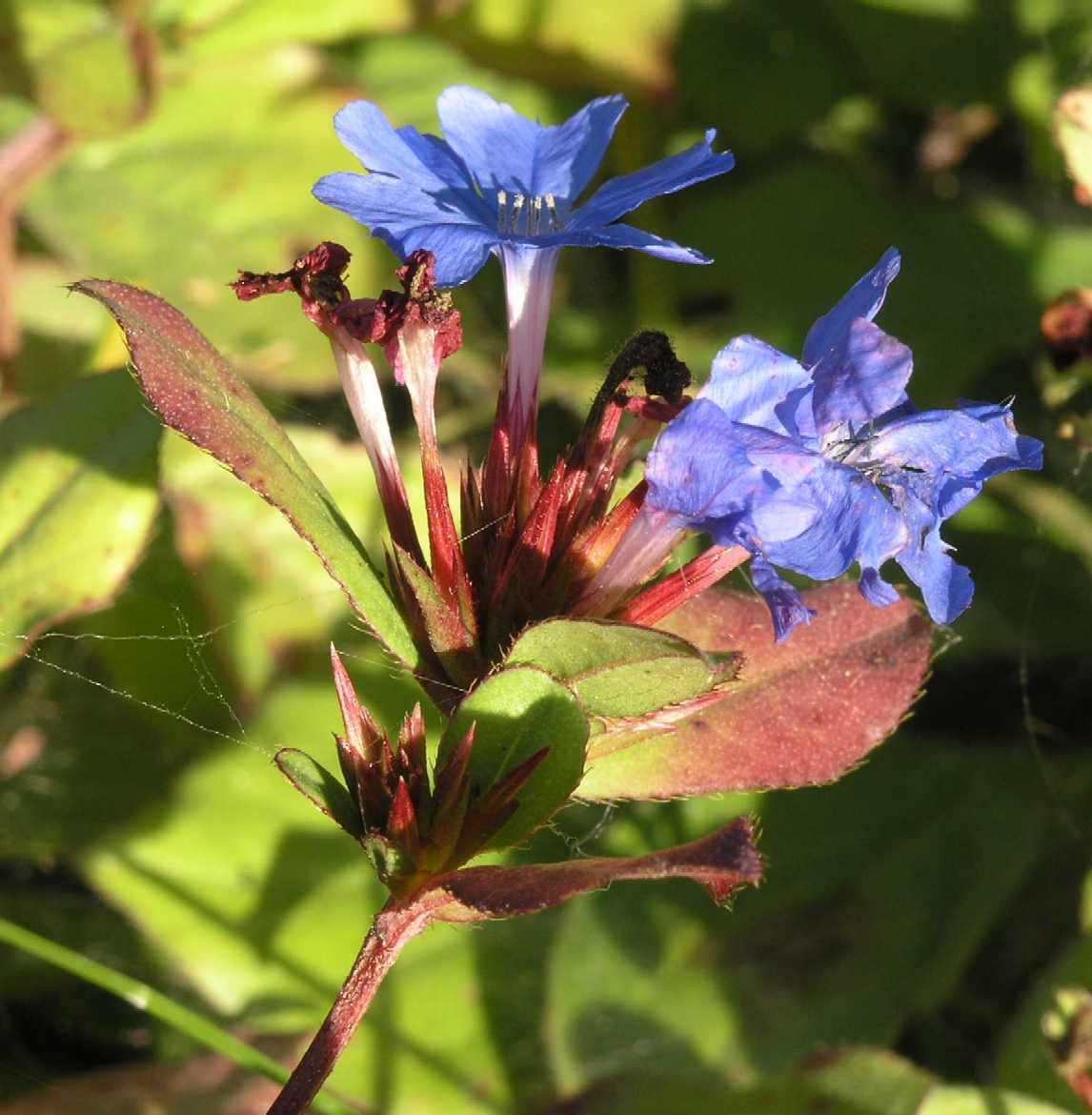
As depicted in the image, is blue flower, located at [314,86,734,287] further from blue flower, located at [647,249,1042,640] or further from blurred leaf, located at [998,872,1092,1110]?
blurred leaf, located at [998,872,1092,1110]

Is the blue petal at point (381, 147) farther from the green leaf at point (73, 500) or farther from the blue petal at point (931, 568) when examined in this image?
the green leaf at point (73, 500)

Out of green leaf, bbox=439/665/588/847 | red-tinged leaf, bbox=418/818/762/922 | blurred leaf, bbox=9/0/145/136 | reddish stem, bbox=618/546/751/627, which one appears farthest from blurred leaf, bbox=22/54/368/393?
red-tinged leaf, bbox=418/818/762/922

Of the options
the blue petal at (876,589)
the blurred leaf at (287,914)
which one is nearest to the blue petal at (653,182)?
the blue petal at (876,589)

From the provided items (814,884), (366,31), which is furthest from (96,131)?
(814,884)

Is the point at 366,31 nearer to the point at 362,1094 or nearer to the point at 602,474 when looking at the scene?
the point at 602,474

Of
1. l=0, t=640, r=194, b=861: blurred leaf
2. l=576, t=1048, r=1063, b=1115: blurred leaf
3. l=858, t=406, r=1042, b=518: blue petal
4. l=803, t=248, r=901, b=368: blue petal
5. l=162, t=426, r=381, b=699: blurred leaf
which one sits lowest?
l=576, t=1048, r=1063, b=1115: blurred leaf
